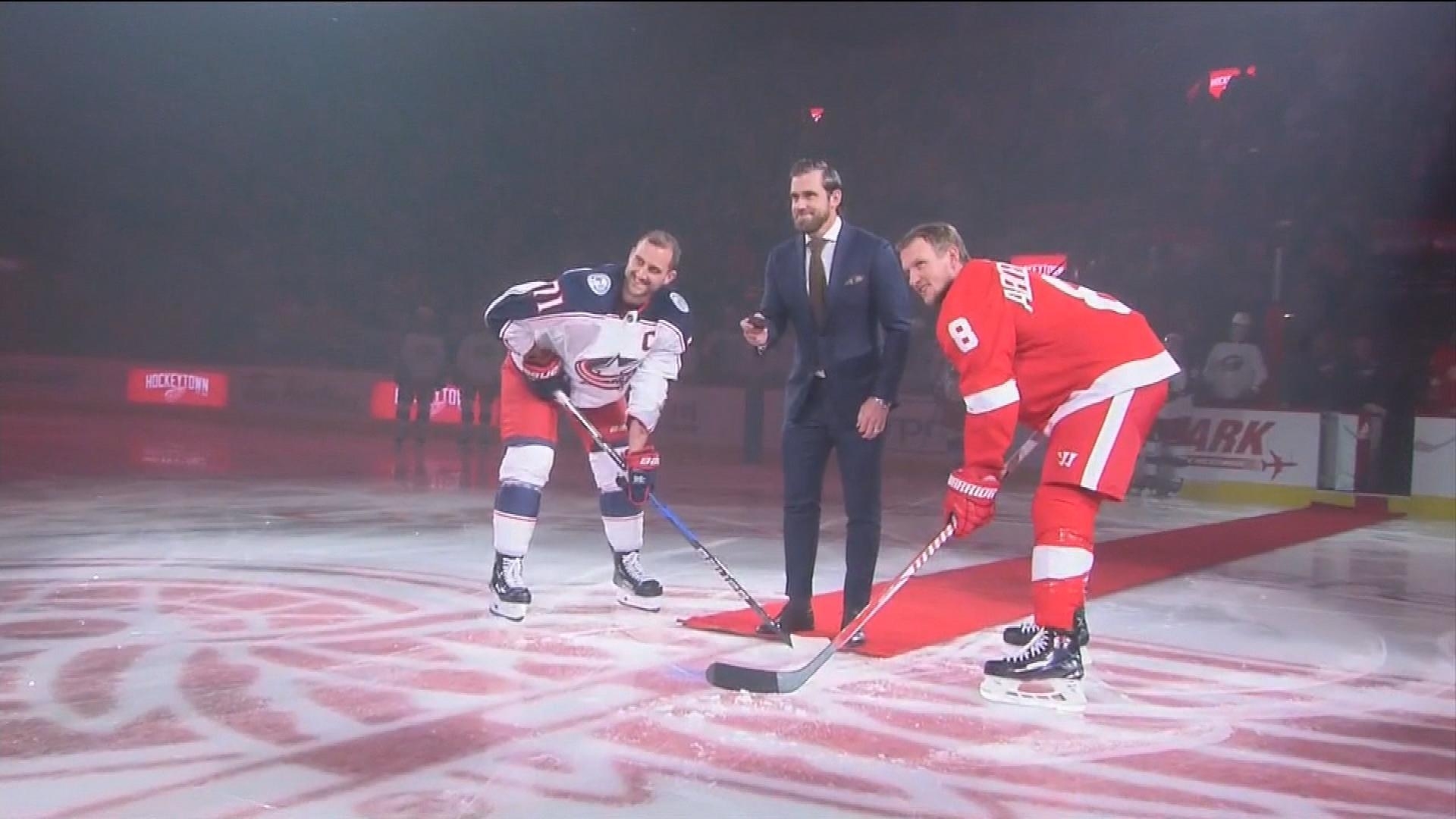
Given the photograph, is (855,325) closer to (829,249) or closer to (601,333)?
(829,249)

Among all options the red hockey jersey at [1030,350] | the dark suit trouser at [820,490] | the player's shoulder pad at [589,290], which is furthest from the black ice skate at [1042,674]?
the player's shoulder pad at [589,290]

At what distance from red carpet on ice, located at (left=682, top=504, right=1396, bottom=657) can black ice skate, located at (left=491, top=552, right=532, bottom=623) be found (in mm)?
498

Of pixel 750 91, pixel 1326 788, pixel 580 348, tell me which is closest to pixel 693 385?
pixel 750 91

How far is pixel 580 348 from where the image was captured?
12.9ft

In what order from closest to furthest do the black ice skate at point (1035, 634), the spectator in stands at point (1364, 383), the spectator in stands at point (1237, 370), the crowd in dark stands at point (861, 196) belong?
the black ice skate at point (1035, 634) < the spectator in stands at point (1364, 383) < the spectator in stands at point (1237, 370) < the crowd in dark stands at point (861, 196)

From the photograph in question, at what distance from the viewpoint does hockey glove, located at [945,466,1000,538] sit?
2.81 meters

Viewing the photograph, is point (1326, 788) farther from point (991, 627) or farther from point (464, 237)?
point (464, 237)

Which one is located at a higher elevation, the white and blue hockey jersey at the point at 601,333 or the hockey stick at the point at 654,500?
the white and blue hockey jersey at the point at 601,333

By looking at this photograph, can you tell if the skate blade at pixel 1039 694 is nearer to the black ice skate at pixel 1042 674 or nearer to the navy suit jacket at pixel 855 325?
the black ice skate at pixel 1042 674

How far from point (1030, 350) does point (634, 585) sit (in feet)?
5.43

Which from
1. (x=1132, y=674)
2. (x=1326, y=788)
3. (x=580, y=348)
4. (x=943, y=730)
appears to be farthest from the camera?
(x=580, y=348)

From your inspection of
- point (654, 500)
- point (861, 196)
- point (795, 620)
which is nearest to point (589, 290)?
point (654, 500)

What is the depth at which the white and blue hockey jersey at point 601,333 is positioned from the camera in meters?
3.82

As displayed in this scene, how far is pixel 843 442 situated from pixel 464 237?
12.3 meters
